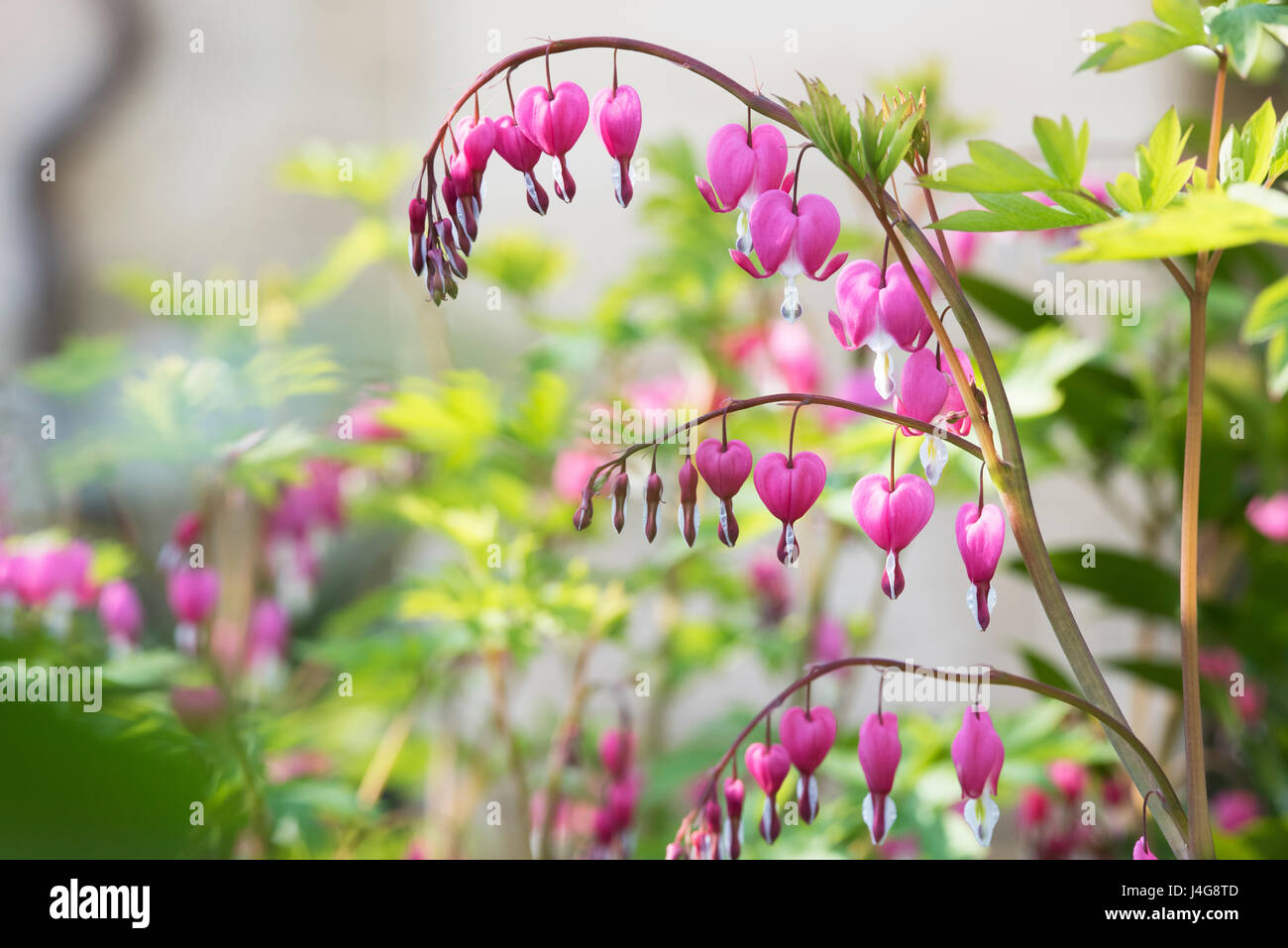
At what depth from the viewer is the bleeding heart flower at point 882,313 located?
0.48 m

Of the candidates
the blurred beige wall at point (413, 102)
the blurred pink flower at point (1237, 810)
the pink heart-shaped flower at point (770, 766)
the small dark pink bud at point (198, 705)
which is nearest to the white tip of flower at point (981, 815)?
the pink heart-shaped flower at point (770, 766)

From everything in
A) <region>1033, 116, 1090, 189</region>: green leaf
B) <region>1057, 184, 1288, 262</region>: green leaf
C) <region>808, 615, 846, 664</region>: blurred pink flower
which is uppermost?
<region>1033, 116, 1090, 189</region>: green leaf

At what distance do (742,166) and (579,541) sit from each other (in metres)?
1.17

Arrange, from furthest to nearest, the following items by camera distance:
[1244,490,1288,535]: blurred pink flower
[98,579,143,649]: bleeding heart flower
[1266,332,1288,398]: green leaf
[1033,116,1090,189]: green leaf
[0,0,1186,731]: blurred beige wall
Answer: [0,0,1186,731]: blurred beige wall
[1244,490,1288,535]: blurred pink flower
[98,579,143,649]: bleeding heart flower
[1266,332,1288,398]: green leaf
[1033,116,1090,189]: green leaf

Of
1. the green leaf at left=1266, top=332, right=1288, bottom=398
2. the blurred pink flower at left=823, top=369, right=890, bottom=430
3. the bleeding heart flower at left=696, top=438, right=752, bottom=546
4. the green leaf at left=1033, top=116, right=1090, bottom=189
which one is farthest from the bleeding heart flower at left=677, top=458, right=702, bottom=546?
the blurred pink flower at left=823, top=369, right=890, bottom=430

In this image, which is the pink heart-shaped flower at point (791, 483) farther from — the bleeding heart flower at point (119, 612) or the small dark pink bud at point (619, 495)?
the bleeding heart flower at point (119, 612)

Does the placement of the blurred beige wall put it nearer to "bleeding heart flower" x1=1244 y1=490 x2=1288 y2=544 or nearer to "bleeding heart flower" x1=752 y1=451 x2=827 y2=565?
"bleeding heart flower" x1=1244 y1=490 x2=1288 y2=544

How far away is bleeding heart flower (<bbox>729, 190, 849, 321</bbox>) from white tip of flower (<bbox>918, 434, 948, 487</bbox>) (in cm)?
10

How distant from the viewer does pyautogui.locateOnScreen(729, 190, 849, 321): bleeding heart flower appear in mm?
494

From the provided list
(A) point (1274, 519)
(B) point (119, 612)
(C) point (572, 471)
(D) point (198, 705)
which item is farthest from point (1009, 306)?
(B) point (119, 612)

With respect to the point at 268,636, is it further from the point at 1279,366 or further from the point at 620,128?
the point at 1279,366

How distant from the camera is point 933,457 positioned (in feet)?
1.64
